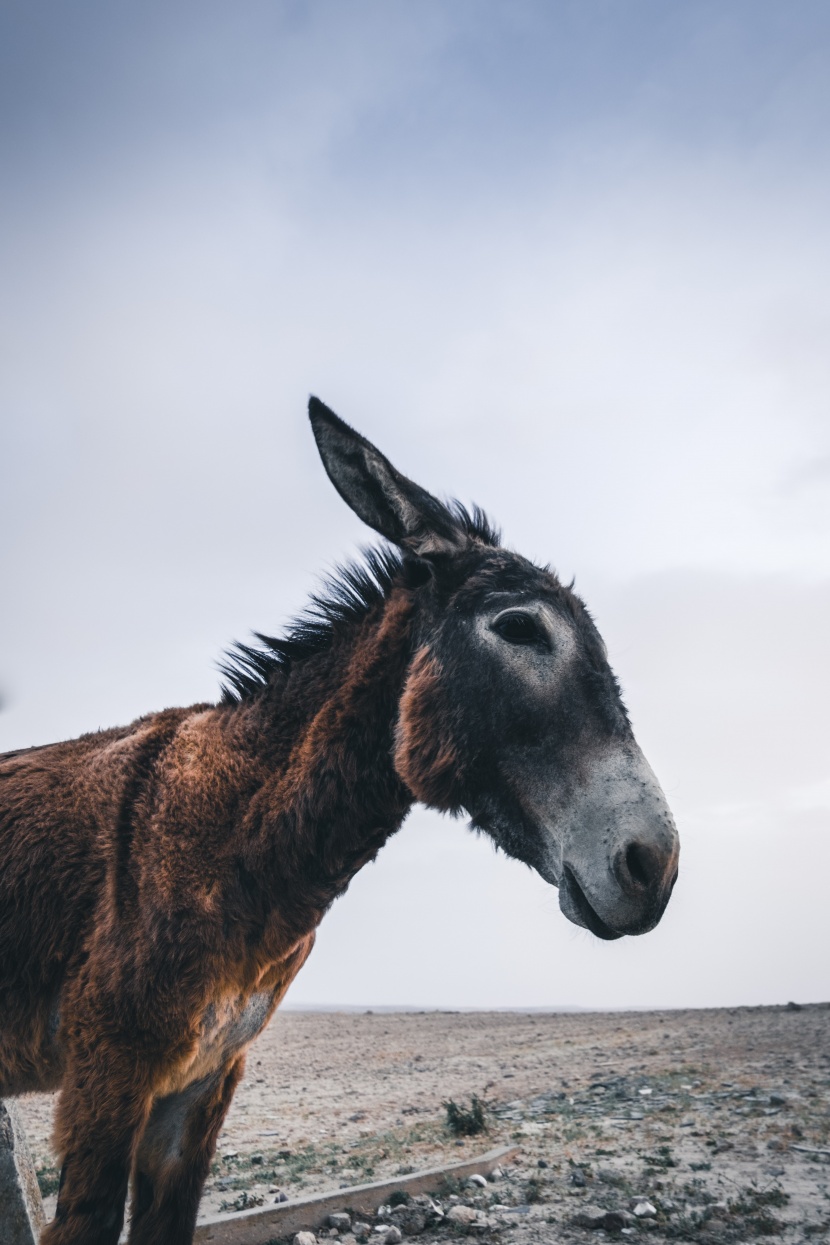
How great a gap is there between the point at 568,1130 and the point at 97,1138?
4.82 m

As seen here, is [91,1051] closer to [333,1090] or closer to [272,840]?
[272,840]

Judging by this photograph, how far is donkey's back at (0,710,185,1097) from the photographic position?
3275mm

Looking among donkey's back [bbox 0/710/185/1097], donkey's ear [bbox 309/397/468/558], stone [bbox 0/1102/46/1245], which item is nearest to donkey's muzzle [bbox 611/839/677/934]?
donkey's ear [bbox 309/397/468/558]

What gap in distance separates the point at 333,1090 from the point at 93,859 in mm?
7192

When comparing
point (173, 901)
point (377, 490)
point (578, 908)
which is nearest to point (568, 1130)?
point (578, 908)

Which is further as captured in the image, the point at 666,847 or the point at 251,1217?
the point at 251,1217

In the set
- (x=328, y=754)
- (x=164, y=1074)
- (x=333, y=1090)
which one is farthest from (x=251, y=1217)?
(x=333, y=1090)

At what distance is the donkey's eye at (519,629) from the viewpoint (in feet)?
11.1

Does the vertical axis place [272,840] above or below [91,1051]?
above

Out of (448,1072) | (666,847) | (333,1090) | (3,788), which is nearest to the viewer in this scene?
(666,847)

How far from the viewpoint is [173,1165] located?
3508mm

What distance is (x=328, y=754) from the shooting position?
339 centimetres

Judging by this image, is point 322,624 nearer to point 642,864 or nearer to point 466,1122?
point 642,864

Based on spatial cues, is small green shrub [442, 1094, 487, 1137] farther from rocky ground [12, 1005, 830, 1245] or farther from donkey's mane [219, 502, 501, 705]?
donkey's mane [219, 502, 501, 705]
